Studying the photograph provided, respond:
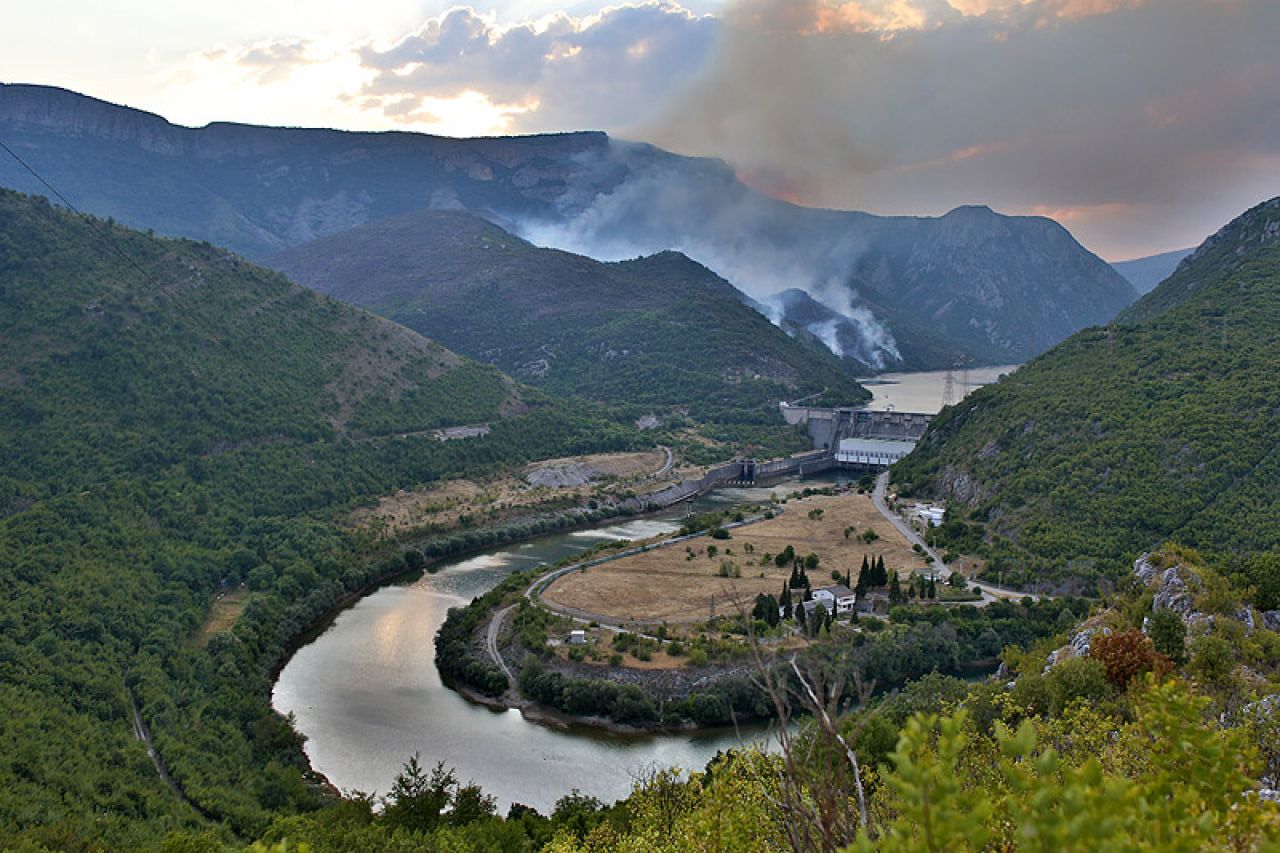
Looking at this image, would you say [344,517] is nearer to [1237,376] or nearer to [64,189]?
[1237,376]

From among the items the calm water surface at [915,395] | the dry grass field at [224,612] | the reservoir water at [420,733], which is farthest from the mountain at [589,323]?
the reservoir water at [420,733]

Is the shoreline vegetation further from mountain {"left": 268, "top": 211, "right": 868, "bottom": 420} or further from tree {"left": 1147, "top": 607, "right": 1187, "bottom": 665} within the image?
mountain {"left": 268, "top": 211, "right": 868, "bottom": 420}

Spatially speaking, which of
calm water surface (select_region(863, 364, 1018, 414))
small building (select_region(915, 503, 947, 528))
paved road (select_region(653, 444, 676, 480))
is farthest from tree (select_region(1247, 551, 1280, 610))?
calm water surface (select_region(863, 364, 1018, 414))

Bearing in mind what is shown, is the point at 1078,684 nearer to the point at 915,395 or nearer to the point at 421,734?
the point at 421,734

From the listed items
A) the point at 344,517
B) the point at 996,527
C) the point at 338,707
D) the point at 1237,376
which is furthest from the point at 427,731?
the point at 1237,376

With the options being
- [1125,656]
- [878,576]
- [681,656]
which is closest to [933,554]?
[878,576]

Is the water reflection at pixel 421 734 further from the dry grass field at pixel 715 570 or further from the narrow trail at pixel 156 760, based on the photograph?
the dry grass field at pixel 715 570
